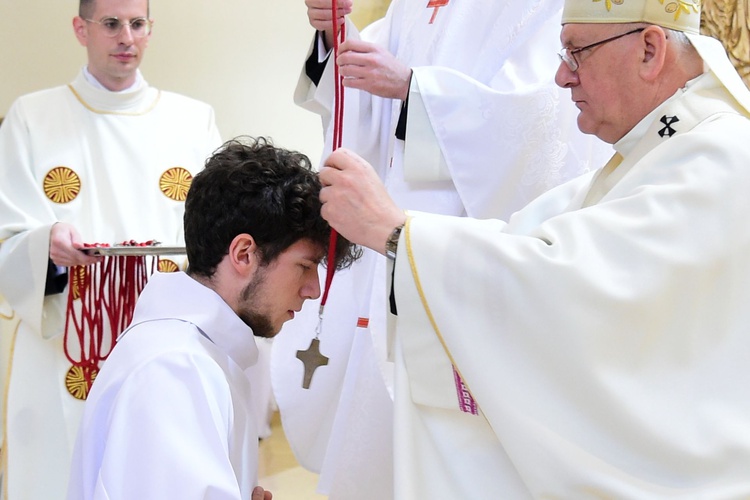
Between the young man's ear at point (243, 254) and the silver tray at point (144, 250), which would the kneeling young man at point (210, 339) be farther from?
the silver tray at point (144, 250)

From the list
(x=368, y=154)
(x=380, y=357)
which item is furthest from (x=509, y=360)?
(x=368, y=154)

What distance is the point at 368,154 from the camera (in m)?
3.15

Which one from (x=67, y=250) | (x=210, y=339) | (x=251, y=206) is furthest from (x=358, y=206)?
(x=67, y=250)

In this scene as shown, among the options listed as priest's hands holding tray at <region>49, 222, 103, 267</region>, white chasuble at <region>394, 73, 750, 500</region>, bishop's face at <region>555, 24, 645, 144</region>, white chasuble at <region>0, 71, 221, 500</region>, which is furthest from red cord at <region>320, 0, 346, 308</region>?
white chasuble at <region>0, 71, 221, 500</region>

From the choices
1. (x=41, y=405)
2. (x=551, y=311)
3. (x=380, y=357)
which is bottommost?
(x=41, y=405)

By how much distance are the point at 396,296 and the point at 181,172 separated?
2356mm

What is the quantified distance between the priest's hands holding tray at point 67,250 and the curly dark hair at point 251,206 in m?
1.32

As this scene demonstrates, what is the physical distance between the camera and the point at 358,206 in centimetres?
194

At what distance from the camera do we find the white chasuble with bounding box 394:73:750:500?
1785 mm

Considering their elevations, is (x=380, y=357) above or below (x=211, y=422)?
below

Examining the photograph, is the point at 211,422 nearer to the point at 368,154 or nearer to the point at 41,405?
the point at 368,154

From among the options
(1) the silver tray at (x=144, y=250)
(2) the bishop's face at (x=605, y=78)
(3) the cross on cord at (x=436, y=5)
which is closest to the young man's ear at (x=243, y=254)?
(1) the silver tray at (x=144, y=250)

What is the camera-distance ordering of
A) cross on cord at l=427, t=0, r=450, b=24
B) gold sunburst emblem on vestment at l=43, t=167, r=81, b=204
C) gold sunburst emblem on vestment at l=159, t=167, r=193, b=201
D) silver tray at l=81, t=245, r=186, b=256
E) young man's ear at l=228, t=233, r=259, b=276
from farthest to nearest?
gold sunburst emblem on vestment at l=159, t=167, r=193, b=201 → gold sunburst emblem on vestment at l=43, t=167, r=81, b=204 → cross on cord at l=427, t=0, r=450, b=24 → silver tray at l=81, t=245, r=186, b=256 → young man's ear at l=228, t=233, r=259, b=276

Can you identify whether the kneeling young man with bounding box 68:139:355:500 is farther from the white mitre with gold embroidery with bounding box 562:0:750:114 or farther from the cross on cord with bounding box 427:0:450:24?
the cross on cord with bounding box 427:0:450:24
